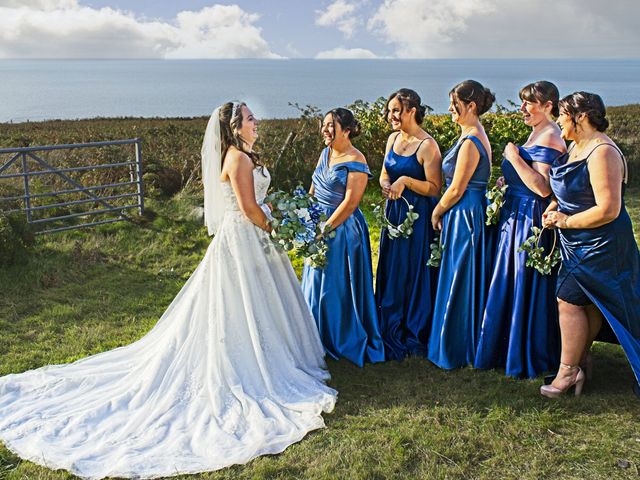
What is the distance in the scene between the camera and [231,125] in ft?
15.7

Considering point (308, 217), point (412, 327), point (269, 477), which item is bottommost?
point (269, 477)

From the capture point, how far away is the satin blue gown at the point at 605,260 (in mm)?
4270

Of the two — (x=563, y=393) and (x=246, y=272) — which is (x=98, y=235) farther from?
(x=563, y=393)

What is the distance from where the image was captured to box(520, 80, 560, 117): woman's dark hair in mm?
4637

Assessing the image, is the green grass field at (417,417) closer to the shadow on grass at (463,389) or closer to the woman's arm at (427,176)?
the shadow on grass at (463,389)

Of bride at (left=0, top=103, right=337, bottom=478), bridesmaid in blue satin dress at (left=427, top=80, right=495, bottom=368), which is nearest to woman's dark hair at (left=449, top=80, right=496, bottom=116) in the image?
bridesmaid in blue satin dress at (left=427, top=80, right=495, bottom=368)

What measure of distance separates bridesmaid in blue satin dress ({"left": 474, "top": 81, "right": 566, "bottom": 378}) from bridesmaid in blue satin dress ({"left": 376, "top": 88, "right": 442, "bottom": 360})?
0.59 m

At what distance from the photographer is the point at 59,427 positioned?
430 centimetres

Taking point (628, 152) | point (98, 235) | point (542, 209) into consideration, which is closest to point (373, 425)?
point (542, 209)

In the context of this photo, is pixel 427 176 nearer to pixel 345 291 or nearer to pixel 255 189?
pixel 345 291

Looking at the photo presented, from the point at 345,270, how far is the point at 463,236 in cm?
97

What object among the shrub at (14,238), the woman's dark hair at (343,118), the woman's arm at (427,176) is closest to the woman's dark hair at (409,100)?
the woman's arm at (427,176)

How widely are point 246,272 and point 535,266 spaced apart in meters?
2.06

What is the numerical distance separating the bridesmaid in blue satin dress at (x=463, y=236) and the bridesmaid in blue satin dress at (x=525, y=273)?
124 millimetres
